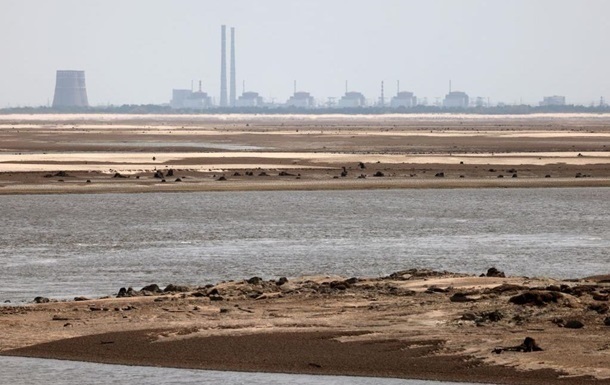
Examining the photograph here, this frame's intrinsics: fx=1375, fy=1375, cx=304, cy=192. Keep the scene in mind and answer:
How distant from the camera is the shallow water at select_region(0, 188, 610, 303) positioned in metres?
30.5

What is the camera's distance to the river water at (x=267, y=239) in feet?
92.2

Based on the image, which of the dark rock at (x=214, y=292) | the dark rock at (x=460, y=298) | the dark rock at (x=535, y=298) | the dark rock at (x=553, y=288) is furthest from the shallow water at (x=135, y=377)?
the dark rock at (x=553, y=288)

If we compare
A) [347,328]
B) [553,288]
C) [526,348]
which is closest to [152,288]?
[347,328]

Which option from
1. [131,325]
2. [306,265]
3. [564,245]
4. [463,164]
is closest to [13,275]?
[306,265]

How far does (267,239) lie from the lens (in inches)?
1496

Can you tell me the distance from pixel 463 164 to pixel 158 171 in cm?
1664

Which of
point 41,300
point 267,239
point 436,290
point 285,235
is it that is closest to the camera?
point 436,290

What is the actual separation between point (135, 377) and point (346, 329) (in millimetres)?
3865

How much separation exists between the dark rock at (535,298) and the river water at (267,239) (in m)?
4.98

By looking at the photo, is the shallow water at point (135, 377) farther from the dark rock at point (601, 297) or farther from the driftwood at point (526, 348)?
the dark rock at point (601, 297)

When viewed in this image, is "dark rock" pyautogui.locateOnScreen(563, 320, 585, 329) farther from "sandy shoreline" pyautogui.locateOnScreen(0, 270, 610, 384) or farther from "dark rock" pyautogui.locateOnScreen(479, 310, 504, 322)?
"dark rock" pyautogui.locateOnScreen(479, 310, 504, 322)

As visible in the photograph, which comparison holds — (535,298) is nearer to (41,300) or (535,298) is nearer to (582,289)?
(582,289)

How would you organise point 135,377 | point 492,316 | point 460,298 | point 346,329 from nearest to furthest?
point 135,377 → point 346,329 → point 492,316 → point 460,298

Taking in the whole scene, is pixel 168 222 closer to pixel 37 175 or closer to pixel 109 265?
pixel 109 265
